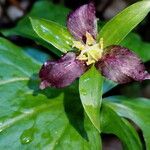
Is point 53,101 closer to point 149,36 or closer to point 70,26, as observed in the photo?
point 70,26

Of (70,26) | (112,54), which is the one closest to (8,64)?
(70,26)

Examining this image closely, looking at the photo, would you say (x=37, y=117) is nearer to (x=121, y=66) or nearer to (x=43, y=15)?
(x=121, y=66)

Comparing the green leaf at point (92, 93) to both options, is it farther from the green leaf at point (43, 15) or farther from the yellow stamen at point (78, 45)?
the green leaf at point (43, 15)

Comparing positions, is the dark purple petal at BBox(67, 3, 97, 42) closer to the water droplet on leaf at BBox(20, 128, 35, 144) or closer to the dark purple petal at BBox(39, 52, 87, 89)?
the dark purple petal at BBox(39, 52, 87, 89)

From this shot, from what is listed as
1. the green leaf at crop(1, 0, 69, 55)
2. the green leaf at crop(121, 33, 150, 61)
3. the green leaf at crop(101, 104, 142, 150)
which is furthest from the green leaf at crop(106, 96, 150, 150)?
the green leaf at crop(1, 0, 69, 55)

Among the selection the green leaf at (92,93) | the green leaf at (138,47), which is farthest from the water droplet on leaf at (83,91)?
the green leaf at (138,47)

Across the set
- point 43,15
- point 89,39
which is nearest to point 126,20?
point 89,39
